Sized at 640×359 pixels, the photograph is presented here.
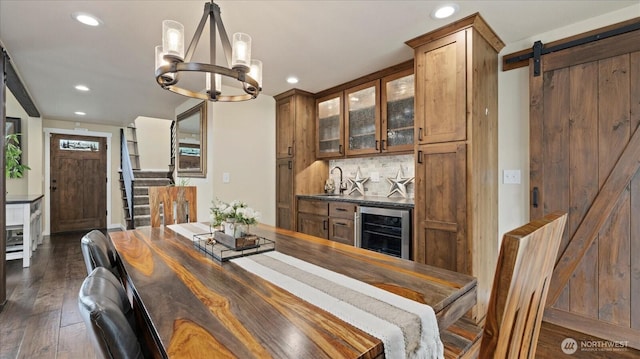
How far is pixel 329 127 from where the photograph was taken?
154 inches

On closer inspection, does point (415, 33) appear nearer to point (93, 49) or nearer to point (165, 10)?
point (165, 10)

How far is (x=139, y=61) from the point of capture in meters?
2.90

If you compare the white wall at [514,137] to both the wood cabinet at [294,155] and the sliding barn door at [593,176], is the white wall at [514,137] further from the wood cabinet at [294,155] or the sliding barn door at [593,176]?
the wood cabinet at [294,155]

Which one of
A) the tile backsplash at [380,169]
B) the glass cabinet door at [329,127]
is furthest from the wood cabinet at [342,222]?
the glass cabinet door at [329,127]

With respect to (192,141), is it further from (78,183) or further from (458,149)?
(78,183)

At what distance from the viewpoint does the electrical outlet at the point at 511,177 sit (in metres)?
2.51

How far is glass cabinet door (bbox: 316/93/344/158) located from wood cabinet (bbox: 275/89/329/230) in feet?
0.35

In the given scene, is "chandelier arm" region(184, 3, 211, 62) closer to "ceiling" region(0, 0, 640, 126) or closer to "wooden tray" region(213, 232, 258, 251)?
"ceiling" region(0, 0, 640, 126)

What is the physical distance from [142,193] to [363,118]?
4997 millimetres

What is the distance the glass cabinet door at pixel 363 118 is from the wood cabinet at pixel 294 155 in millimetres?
654

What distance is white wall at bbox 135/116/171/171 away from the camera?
23.3ft

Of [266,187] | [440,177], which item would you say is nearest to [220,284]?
[440,177]

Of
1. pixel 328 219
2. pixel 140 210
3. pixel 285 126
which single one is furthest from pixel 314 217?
pixel 140 210

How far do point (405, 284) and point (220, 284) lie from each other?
0.69 m
